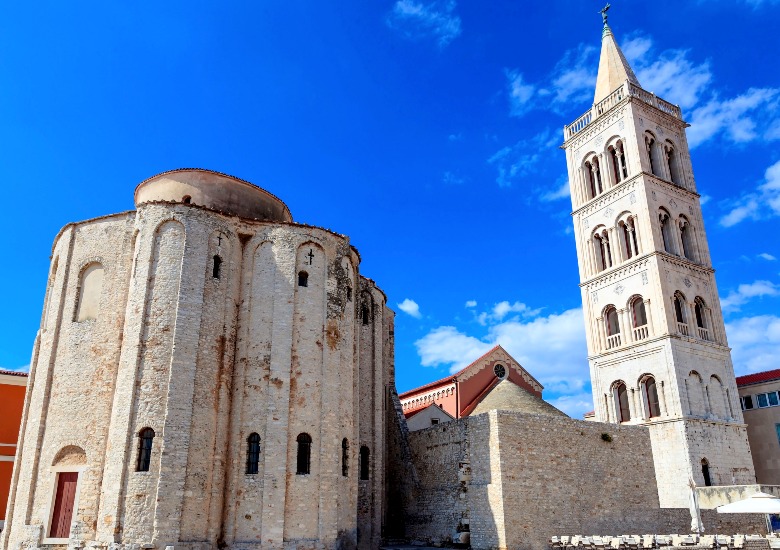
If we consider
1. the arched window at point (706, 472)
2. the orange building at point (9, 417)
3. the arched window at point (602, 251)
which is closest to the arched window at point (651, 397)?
the arched window at point (706, 472)

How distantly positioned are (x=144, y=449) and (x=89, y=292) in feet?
20.9

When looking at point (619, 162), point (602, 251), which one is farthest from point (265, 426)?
point (619, 162)

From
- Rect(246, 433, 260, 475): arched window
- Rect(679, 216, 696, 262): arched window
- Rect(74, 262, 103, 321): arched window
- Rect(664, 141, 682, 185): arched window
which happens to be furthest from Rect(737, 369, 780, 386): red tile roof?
Rect(74, 262, 103, 321): arched window

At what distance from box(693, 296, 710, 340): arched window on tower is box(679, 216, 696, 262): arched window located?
2559mm

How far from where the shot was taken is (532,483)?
70.4ft

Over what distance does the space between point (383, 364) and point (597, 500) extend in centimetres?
1082

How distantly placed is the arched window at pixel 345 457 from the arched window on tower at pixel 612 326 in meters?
16.9

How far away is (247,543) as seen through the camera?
18.8m

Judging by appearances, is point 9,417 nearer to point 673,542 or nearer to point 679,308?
point 673,542

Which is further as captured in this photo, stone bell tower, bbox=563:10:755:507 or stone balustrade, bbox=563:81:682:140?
stone balustrade, bbox=563:81:682:140

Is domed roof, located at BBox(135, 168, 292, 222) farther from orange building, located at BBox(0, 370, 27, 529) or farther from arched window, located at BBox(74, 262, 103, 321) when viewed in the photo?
orange building, located at BBox(0, 370, 27, 529)

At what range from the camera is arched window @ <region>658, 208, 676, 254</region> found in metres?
32.4

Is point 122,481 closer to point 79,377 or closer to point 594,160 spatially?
point 79,377

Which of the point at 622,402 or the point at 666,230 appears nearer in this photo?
the point at 622,402
